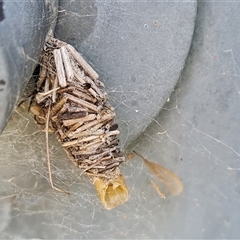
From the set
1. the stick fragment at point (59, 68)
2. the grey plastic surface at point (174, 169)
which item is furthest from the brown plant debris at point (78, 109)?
the grey plastic surface at point (174, 169)

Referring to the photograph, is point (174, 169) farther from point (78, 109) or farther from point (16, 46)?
point (16, 46)

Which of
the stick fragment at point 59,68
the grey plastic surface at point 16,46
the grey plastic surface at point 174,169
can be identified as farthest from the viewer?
the grey plastic surface at point 174,169

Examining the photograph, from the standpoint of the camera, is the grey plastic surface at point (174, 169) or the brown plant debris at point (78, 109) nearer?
the brown plant debris at point (78, 109)

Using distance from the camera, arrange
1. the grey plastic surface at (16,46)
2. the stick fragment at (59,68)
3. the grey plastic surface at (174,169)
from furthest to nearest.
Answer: the grey plastic surface at (174,169)
the stick fragment at (59,68)
the grey plastic surface at (16,46)

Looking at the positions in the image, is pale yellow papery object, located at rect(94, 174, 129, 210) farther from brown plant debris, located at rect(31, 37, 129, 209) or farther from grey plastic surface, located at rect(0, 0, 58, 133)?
grey plastic surface, located at rect(0, 0, 58, 133)

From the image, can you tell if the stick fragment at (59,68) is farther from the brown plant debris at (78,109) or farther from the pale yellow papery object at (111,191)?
the pale yellow papery object at (111,191)

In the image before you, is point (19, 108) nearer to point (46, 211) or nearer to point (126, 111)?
point (126, 111)
